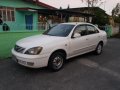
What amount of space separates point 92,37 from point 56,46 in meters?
→ 2.37

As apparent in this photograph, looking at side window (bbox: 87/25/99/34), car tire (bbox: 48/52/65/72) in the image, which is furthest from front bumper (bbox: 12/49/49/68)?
side window (bbox: 87/25/99/34)

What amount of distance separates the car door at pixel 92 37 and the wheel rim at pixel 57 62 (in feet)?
6.13

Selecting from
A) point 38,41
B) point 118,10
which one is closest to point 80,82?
point 38,41

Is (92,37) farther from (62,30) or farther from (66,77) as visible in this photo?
(66,77)

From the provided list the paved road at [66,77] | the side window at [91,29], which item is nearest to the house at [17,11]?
the side window at [91,29]

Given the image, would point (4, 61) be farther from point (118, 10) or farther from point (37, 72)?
point (118, 10)

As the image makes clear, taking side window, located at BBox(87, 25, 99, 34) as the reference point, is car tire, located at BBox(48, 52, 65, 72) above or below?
below

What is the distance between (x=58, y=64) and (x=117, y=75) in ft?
6.62

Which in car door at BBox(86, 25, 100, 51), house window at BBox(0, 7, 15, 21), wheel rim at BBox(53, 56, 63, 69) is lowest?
wheel rim at BBox(53, 56, 63, 69)

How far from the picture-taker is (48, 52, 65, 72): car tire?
4.81 meters

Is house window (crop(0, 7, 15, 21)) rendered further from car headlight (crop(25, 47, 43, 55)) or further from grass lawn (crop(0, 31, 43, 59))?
car headlight (crop(25, 47, 43, 55))

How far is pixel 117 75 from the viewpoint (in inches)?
192

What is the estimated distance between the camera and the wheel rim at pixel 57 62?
195 inches

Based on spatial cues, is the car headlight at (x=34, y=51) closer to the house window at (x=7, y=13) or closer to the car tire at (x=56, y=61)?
the car tire at (x=56, y=61)
